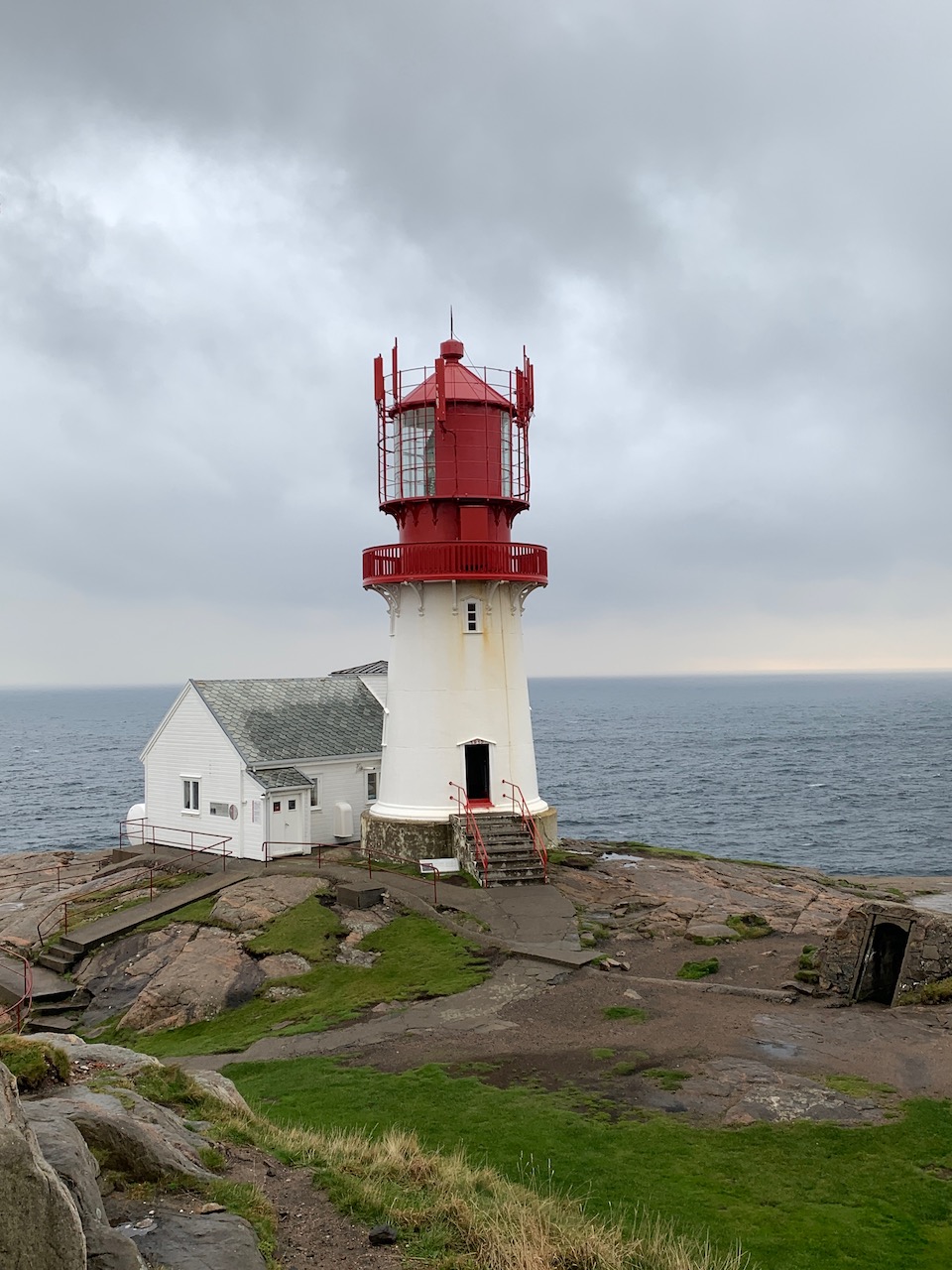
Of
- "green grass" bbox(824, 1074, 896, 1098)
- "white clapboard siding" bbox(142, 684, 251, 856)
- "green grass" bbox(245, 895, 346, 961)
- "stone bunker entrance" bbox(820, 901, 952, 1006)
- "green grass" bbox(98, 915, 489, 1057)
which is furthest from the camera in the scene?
"white clapboard siding" bbox(142, 684, 251, 856)

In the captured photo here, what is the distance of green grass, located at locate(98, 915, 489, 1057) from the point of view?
63.3 feet

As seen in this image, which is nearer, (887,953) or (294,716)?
(887,953)

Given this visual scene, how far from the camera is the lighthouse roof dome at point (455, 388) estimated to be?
2923 centimetres

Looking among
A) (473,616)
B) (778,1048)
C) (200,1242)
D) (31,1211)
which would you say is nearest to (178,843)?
(473,616)

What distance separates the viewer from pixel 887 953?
19141 millimetres

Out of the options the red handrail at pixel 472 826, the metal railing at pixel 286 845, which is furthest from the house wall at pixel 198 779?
the red handrail at pixel 472 826

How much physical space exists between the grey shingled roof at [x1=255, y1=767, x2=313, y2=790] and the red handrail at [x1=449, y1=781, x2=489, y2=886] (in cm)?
485

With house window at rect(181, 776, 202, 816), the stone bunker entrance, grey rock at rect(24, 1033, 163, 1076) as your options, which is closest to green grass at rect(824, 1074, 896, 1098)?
the stone bunker entrance

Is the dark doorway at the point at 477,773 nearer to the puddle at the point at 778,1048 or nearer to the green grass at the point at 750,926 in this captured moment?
the green grass at the point at 750,926

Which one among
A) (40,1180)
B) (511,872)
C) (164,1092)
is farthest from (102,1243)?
(511,872)

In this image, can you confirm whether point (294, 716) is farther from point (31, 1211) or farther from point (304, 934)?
point (31, 1211)

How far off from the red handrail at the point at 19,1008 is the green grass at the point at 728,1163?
554cm

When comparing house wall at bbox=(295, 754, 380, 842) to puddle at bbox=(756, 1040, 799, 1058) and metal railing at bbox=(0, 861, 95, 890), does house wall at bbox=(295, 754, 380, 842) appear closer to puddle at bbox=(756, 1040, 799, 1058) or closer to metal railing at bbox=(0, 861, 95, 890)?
metal railing at bbox=(0, 861, 95, 890)

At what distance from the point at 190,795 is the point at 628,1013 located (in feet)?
61.5
